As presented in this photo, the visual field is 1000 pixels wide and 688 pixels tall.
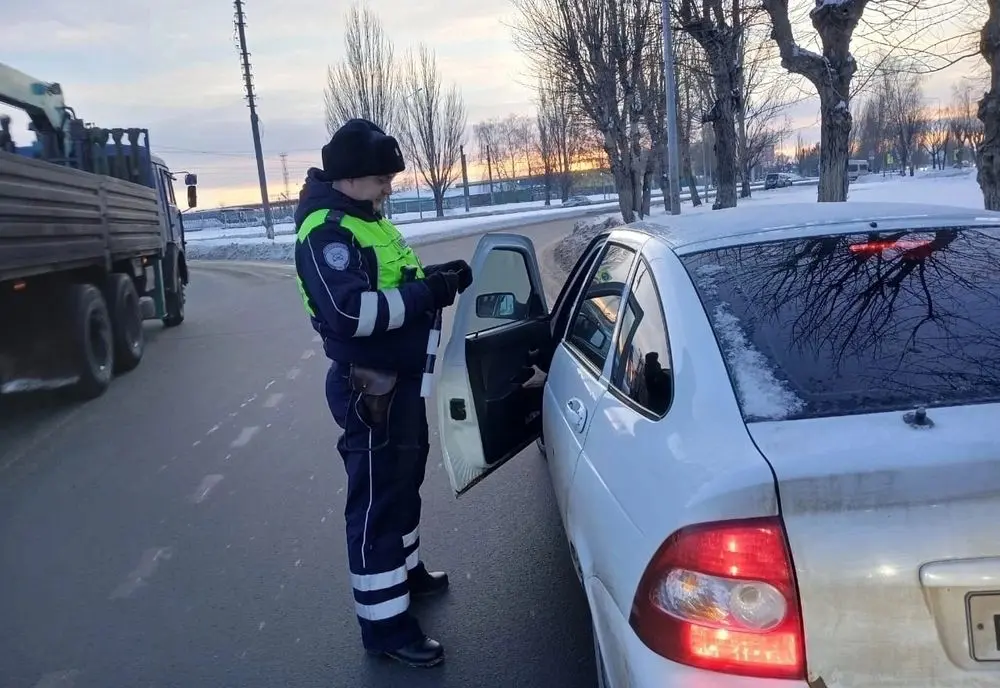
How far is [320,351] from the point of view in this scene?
10.4 metres

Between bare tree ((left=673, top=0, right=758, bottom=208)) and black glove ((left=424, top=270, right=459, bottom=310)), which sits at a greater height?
bare tree ((left=673, top=0, right=758, bottom=208))

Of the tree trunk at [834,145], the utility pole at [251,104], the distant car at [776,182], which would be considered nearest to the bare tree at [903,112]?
the distant car at [776,182]

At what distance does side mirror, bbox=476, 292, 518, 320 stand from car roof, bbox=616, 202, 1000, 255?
0.99 m

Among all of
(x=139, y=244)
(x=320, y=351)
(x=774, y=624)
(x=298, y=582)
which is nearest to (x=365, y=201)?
(x=298, y=582)

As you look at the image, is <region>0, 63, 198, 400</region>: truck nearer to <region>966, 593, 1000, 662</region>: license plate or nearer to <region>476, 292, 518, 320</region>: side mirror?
<region>476, 292, 518, 320</region>: side mirror

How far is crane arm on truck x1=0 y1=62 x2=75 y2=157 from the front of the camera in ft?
30.9

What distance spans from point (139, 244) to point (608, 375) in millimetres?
9604

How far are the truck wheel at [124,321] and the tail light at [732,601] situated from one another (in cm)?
876

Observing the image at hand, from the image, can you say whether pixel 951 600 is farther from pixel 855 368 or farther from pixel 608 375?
pixel 608 375

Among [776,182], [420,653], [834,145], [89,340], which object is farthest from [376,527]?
[776,182]

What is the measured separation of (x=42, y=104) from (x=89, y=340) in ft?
11.7

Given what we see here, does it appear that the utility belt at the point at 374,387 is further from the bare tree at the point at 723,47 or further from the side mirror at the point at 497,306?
the bare tree at the point at 723,47

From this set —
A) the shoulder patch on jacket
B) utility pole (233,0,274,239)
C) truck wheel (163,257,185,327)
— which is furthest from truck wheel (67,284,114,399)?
utility pole (233,0,274,239)

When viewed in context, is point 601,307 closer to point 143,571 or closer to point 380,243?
point 380,243
